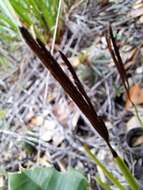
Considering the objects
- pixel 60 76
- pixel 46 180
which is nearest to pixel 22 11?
pixel 46 180

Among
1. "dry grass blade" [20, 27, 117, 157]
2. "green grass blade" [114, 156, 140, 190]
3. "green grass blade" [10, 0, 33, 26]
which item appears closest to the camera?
"dry grass blade" [20, 27, 117, 157]

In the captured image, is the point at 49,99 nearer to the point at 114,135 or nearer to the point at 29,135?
the point at 29,135

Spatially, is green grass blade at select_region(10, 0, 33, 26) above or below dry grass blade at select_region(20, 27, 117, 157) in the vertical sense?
above

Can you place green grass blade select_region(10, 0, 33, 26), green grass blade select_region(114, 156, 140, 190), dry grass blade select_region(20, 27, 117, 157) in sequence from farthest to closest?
green grass blade select_region(10, 0, 33, 26) → green grass blade select_region(114, 156, 140, 190) → dry grass blade select_region(20, 27, 117, 157)

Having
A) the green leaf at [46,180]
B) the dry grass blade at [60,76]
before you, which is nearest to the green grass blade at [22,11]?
the green leaf at [46,180]

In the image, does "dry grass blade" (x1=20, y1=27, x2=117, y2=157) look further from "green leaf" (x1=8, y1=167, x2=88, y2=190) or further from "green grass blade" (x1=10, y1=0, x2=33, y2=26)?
"green grass blade" (x1=10, y1=0, x2=33, y2=26)

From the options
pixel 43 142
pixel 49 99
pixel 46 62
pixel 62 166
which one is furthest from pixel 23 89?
pixel 46 62

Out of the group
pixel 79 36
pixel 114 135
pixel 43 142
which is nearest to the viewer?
pixel 114 135

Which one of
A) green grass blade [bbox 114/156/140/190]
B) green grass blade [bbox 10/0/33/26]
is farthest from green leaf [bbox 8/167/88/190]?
green grass blade [bbox 10/0/33/26]
